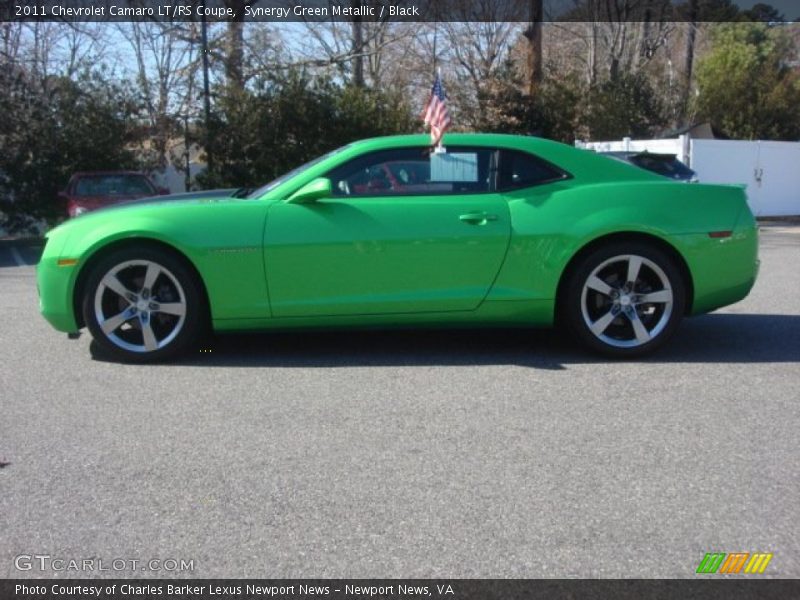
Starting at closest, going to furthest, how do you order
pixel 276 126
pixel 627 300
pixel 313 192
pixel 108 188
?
pixel 313 192 < pixel 627 300 < pixel 108 188 < pixel 276 126

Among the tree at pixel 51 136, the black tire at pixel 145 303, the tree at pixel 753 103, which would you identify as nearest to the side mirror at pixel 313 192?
the black tire at pixel 145 303

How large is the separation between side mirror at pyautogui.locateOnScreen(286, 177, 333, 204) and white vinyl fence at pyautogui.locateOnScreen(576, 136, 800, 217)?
50.5 ft

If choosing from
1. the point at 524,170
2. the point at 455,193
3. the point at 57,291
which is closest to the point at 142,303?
the point at 57,291

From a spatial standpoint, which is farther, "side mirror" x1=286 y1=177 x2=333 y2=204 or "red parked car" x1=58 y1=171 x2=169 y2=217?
"red parked car" x1=58 y1=171 x2=169 y2=217

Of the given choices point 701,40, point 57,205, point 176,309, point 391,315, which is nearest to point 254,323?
point 176,309

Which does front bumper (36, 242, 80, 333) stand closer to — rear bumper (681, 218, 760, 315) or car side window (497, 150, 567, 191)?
car side window (497, 150, 567, 191)

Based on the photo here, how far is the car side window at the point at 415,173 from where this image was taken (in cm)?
546

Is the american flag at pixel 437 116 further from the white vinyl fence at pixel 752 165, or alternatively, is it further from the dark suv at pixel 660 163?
the white vinyl fence at pixel 752 165

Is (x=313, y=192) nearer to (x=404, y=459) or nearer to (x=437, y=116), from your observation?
(x=437, y=116)

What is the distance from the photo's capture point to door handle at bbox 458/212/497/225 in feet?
17.5

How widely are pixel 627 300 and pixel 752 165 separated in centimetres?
1647

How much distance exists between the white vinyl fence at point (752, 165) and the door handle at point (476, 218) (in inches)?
587

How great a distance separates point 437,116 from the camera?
6004 mm

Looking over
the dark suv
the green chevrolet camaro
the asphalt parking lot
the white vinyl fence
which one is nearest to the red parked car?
the dark suv
